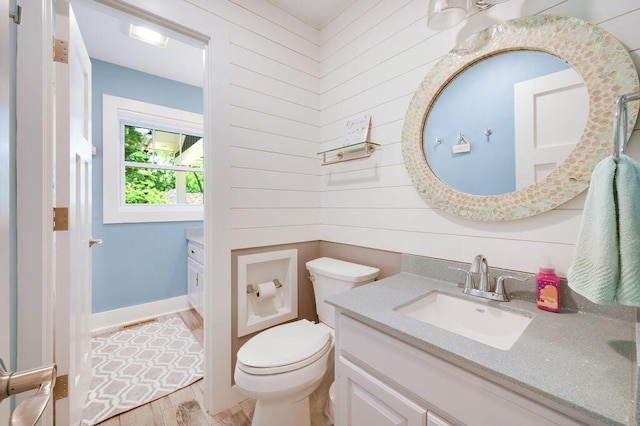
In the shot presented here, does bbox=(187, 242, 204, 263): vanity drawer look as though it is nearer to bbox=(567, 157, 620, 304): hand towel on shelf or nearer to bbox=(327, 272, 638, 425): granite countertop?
bbox=(327, 272, 638, 425): granite countertop

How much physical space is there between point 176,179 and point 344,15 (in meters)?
2.46

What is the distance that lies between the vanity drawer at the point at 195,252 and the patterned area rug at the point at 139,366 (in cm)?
68

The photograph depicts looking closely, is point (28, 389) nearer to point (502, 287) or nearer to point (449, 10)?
point (502, 287)

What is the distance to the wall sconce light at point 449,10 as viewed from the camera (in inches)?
43.3

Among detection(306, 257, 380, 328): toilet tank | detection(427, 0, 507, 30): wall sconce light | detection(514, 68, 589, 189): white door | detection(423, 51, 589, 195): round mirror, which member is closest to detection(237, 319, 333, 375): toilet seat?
detection(306, 257, 380, 328): toilet tank

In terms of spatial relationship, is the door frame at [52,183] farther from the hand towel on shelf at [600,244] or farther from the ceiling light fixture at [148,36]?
the hand towel on shelf at [600,244]

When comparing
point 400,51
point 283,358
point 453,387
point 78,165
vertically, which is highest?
point 400,51

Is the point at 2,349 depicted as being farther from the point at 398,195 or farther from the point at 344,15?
the point at 344,15

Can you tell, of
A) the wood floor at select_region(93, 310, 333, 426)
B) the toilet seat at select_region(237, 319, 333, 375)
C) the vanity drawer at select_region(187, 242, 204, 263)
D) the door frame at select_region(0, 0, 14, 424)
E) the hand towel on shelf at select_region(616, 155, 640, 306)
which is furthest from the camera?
the vanity drawer at select_region(187, 242, 204, 263)

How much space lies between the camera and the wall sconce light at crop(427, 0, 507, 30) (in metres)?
1.10

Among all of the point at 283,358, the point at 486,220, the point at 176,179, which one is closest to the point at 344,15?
the point at 486,220

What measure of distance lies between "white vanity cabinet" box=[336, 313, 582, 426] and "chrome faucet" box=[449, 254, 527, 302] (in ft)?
1.53

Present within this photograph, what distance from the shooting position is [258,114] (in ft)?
5.47

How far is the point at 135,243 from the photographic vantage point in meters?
2.64
